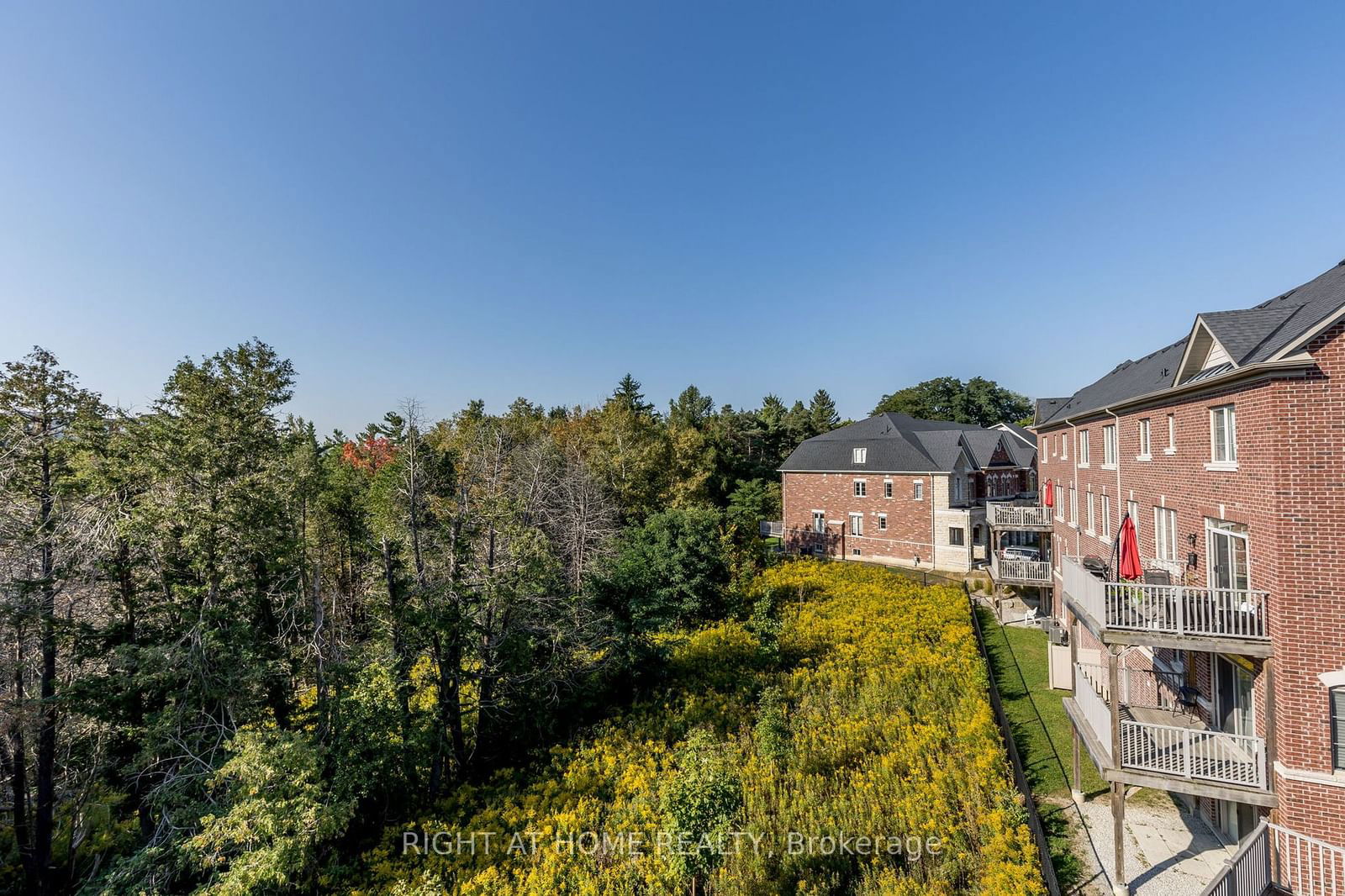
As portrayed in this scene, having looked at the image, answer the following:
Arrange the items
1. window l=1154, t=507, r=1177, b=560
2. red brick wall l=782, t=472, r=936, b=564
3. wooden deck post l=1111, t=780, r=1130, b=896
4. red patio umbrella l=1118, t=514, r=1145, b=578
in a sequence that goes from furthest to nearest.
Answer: red brick wall l=782, t=472, r=936, b=564 < window l=1154, t=507, r=1177, b=560 < red patio umbrella l=1118, t=514, r=1145, b=578 < wooden deck post l=1111, t=780, r=1130, b=896

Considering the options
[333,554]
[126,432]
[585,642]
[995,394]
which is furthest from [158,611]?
[995,394]

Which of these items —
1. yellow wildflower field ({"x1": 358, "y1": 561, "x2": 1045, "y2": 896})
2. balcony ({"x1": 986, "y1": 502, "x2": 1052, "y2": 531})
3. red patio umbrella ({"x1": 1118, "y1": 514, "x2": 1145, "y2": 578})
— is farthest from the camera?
balcony ({"x1": 986, "y1": 502, "x2": 1052, "y2": 531})

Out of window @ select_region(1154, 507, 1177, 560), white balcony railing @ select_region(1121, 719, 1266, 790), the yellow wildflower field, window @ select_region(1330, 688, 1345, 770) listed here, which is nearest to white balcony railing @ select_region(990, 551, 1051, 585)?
the yellow wildflower field

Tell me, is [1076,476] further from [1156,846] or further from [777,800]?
[777,800]

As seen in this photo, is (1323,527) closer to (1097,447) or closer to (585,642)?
(1097,447)

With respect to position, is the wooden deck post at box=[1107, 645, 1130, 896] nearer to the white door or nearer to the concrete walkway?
the concrete walkway

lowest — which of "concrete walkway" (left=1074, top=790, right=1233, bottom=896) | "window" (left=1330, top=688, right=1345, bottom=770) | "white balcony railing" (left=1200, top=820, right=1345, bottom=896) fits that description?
"concrete walkway" (left=1074, top=790, right=1233, bottom=896)
